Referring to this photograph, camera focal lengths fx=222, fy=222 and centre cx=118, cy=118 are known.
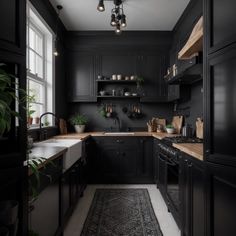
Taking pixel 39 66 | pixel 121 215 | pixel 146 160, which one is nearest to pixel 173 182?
pixel 121 215

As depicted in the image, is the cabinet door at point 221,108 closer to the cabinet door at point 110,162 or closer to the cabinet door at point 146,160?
the cabinet door at point 146,160

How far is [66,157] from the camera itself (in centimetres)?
229

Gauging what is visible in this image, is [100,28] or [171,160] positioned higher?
[100,28]

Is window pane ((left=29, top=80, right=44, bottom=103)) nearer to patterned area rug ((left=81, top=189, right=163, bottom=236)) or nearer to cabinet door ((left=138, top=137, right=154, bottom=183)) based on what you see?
patterned area rug ((left=81, top=189, right=163, bottom=236))

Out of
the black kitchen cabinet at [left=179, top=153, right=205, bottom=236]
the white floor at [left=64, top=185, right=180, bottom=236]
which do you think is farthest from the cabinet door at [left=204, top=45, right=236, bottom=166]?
the white floor at [left=64, top=185, right=180, bottom=236]

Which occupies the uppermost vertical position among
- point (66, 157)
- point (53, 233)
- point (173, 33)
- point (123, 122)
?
point (173, 33)

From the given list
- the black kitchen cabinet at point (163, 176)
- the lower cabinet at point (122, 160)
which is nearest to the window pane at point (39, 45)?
the lower cabinet at point (122, 160)

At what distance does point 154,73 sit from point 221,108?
3.22 meters

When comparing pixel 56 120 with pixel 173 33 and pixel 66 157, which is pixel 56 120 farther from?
pixel 173 33

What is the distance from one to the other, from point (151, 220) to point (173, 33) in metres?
3.45

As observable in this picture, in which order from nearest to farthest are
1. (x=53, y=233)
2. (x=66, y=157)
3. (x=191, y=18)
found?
(x=53, y=233) → (x=66, y=157) → (x=191, y=18)

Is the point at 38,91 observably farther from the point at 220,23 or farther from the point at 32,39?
the point at 220,23

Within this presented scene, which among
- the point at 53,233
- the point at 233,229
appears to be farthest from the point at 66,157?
the point at 233,229

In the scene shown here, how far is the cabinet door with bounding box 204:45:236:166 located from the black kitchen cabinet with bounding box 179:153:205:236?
25 centimetres
